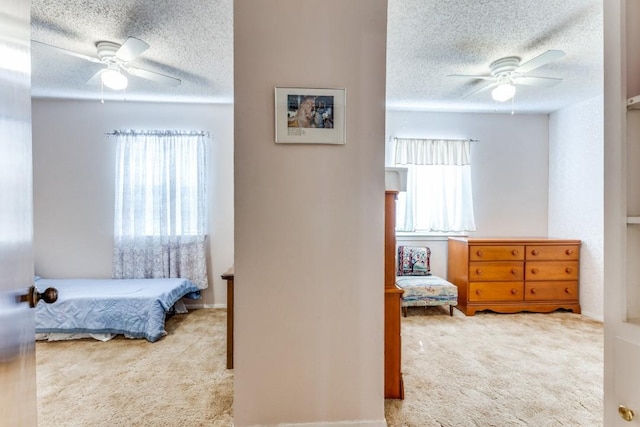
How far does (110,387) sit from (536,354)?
3.29m

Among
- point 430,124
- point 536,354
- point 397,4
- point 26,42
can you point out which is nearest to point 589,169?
point 430,124

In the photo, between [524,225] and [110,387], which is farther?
[524,225]

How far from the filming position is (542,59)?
2389mm

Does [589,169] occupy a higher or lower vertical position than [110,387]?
higher

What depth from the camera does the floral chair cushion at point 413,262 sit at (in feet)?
13.1

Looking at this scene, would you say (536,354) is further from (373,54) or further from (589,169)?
(373,54)

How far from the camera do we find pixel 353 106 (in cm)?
170

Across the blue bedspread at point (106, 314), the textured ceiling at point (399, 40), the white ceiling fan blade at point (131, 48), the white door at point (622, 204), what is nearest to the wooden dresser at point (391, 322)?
the white door at point (622, 204)

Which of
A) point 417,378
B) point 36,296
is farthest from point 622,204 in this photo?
point 417,378

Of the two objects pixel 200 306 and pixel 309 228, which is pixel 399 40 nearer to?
pixel 309 228

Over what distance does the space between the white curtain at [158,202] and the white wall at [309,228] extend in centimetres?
247

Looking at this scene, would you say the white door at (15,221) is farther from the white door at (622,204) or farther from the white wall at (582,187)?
the white wall at (582,187)

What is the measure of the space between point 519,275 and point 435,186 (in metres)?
1.43

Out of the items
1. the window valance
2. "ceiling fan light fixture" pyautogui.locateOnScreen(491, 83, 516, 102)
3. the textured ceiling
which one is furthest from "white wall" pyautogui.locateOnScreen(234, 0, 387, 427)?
the window valance
